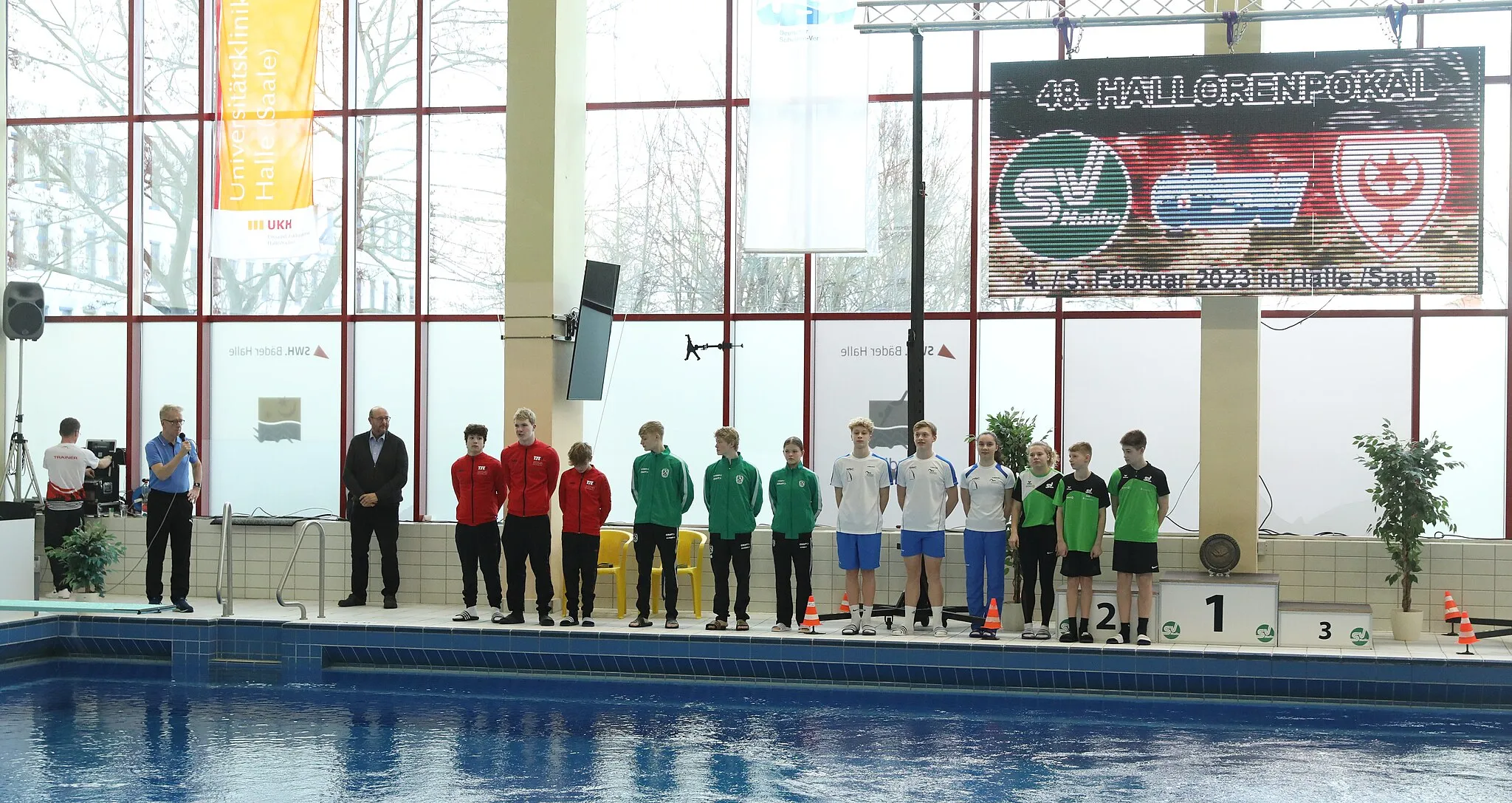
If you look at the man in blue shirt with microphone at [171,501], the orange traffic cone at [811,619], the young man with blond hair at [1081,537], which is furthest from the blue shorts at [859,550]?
the man in blue shirt with microphone at [171,501]

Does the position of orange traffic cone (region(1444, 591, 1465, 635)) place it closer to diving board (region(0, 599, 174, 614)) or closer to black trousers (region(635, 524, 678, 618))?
black trousers (region(635, 524, 678, 618))

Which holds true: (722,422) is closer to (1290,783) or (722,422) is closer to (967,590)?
(967,590)

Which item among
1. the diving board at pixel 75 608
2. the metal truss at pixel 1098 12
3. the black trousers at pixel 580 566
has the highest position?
→ the metal truss at pixel 1098 12

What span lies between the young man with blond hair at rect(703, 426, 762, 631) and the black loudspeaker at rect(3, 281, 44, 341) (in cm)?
567

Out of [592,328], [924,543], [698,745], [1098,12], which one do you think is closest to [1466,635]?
[924,543]

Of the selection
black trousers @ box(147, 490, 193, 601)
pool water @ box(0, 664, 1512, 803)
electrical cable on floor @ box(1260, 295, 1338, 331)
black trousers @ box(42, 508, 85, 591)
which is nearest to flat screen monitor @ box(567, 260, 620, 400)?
pool water @ box(0, 664, 1512, 803)

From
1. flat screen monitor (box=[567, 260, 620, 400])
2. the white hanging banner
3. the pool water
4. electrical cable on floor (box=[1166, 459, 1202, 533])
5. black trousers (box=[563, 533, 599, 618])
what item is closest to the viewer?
the pool water

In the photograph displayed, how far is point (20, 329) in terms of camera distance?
34.7ft

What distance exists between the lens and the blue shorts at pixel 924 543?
843 cm

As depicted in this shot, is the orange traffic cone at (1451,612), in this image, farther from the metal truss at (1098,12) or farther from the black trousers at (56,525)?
the black trousers at (56,525)

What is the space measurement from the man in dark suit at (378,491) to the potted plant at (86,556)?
1803 millimetres

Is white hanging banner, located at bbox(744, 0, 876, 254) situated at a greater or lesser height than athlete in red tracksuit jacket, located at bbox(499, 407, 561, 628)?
greater

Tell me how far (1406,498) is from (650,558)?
4.56m

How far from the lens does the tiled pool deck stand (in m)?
7.35
